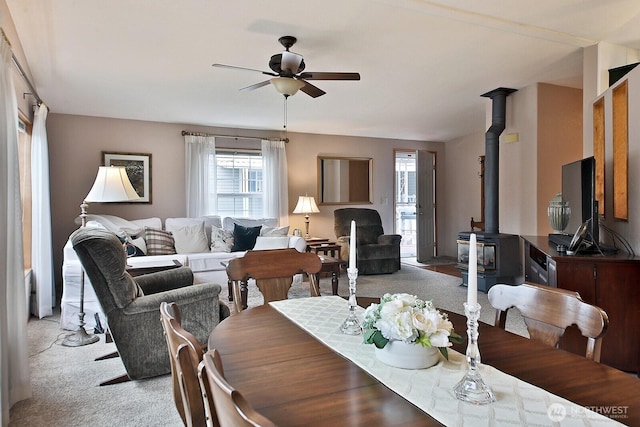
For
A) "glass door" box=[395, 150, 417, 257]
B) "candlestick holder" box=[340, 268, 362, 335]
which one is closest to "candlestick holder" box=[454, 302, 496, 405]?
"candlestick holder" box=[340, 268, 362, 335]

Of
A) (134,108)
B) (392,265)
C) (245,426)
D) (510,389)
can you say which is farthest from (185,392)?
(392,265)

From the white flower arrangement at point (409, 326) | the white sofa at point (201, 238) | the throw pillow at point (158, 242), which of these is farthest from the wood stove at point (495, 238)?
the white flower arrangement at point (409, 326)

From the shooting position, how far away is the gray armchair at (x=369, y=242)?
6305mm

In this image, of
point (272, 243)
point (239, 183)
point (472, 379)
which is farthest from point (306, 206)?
point (472, 379)

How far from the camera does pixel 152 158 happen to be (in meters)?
6.20

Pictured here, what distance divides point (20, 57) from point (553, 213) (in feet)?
15.5

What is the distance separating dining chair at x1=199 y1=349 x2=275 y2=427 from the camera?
1.93 ft

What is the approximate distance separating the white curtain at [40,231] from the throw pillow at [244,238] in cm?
225

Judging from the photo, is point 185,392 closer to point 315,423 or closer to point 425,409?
point 315,423

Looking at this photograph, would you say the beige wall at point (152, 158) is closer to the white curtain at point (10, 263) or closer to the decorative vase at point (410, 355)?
the white curtain at point (10, 263)

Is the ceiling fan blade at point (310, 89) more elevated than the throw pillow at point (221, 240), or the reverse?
the ceiling fan blade at point (310, 89)

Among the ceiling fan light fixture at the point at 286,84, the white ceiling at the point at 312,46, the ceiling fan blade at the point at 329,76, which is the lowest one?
the ceiling fan light fixture at the point at 286,84

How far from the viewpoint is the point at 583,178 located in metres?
2.99

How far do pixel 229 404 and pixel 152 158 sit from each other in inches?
243
